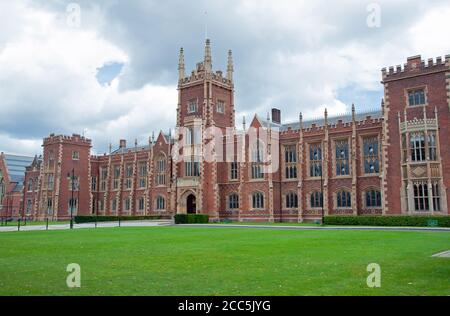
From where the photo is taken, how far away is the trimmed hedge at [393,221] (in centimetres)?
3303

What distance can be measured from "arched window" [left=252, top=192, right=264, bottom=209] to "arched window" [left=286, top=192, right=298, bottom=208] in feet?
10.5

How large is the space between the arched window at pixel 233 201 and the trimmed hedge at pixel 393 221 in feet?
59.0

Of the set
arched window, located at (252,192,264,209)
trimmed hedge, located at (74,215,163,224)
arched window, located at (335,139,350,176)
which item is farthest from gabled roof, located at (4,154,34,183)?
arched window, located at (335,139,350,176)

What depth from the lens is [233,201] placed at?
180 feet

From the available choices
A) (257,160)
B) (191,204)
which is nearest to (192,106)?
(257,160)

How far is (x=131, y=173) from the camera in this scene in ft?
233

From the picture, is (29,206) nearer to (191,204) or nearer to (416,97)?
(191,204)

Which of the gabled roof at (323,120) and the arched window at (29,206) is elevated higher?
the gabled roof at (323,120)

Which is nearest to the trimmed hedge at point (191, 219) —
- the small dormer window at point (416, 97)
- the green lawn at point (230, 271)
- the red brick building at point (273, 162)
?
the red brick building at point (273, 162)

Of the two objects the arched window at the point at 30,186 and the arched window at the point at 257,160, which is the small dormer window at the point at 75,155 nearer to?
the arched window at the point at 30,186

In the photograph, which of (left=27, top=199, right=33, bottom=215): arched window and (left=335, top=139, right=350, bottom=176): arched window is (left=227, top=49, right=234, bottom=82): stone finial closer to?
(left=335, top=139, right=350, bottom=176): arched window

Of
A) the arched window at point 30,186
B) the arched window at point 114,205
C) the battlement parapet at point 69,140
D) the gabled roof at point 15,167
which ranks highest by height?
the battlement parapet at point 69,140
